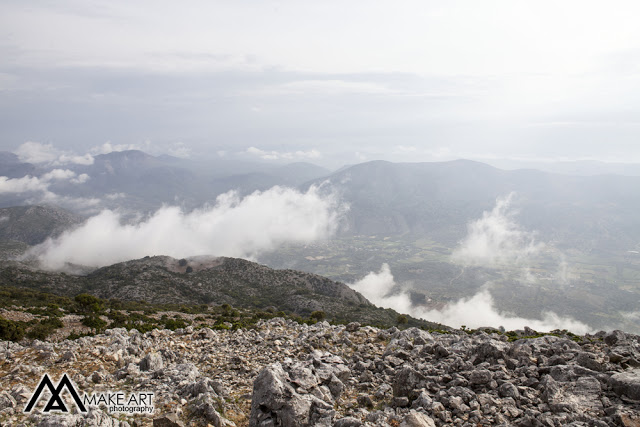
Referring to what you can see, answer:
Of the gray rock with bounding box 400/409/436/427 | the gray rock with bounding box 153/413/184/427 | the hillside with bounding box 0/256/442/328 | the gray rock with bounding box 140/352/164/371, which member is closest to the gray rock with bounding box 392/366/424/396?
the gray rock with bounding box 400/409/436/427

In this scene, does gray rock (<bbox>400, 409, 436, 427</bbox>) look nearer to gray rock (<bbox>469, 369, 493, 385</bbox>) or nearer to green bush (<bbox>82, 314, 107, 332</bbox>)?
gray rock (<bbox>469, 369, 493, 385</bbox>)

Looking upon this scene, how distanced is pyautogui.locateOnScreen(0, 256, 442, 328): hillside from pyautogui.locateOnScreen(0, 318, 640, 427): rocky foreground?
6044 centimetres

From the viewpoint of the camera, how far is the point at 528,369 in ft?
58.5

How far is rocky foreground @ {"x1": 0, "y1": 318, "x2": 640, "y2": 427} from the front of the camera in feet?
47.0

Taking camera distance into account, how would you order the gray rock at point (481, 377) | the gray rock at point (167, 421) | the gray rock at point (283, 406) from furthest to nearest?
the gray rock at point (481, 377) < the gray rock at point (167, 421) < the gray rock at point (283, 406)

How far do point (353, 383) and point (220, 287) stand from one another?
376 ft

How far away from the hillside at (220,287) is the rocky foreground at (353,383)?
6044 centimetres

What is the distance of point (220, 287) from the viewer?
412 feet

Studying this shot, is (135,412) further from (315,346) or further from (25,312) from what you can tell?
(25,312)

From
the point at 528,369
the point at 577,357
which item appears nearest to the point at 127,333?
the point at 528,369

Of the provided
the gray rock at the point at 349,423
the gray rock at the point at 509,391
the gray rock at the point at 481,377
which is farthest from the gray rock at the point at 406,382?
the gray rock at the point at 349,423

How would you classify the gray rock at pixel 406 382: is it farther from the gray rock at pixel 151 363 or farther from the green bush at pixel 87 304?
the green bush at pixel 87 304

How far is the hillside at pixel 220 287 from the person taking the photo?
10144 cm

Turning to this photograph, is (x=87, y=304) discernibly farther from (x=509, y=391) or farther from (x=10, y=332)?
(x=509, y=391)
